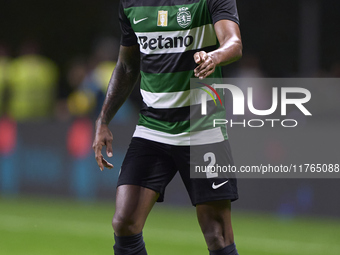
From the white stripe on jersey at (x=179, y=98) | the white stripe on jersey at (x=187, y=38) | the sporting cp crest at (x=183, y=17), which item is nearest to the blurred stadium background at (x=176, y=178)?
the white stripe on jersey at (x=179, y=98)

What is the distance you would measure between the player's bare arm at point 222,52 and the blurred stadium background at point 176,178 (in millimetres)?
3190

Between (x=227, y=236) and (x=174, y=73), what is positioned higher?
(x=174, y=73)

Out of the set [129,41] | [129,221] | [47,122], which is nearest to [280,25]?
[47,122]

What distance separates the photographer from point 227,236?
14.1 feet

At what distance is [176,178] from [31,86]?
2.76 m

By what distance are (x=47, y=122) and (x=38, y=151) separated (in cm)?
41

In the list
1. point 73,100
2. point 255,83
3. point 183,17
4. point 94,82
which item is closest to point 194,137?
point 183,17

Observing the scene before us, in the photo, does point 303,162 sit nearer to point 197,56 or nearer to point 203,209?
point 203,209

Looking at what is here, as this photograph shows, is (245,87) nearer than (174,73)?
No

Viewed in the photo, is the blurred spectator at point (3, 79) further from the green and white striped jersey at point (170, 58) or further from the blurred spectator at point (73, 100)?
the green and white striped jersey at point (170, 58)

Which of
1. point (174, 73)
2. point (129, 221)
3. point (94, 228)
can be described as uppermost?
point (174, 73)

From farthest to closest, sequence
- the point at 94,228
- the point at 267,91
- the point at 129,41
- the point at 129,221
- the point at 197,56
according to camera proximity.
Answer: the point at 267,91 < the point at 94,228 < the point at 129,41 < the point at 129,221 < the point at 197,56

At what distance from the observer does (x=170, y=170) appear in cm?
446

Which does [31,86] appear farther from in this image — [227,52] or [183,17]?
[227,52]
